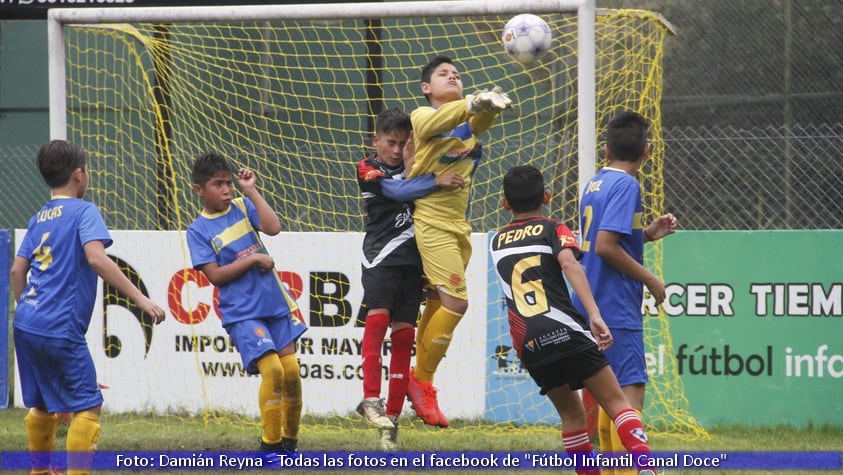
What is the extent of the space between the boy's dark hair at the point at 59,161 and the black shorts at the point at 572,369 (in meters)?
2.34

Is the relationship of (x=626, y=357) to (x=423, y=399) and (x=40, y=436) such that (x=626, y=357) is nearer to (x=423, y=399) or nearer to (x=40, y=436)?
(x=423, y=399)

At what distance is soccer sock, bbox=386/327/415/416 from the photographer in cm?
599

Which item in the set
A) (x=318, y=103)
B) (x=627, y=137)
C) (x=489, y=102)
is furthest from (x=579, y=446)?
(x=318, y=103)

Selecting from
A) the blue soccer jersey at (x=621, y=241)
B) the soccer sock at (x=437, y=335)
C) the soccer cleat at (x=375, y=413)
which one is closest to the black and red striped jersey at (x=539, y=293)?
the blue soccer jersey at (x=621, y=241)

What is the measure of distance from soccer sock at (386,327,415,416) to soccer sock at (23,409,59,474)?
5.76ft

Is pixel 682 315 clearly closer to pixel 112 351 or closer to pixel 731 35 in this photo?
pixel 112 351

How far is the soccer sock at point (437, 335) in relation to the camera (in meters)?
6.02

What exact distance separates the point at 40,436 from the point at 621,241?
2.91 meters

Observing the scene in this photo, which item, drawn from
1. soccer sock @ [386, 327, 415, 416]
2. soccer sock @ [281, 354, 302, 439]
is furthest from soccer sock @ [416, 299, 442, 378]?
soccer sock @ [281, 354, 302, 439]

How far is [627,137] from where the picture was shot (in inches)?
201

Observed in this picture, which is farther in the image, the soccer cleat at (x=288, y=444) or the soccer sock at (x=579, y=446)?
the soccer cleat at (x=288, y=444)

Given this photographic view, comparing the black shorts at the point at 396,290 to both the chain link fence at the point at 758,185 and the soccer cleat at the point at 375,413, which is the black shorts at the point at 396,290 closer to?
the soccer cleat at the point at 375,413

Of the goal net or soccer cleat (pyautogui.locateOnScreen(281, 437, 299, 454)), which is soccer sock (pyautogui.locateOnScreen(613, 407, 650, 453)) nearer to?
soccer cleat (pyautogui.locateOnScreen(281, 437, 299, 454))

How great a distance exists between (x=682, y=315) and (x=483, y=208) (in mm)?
2377
